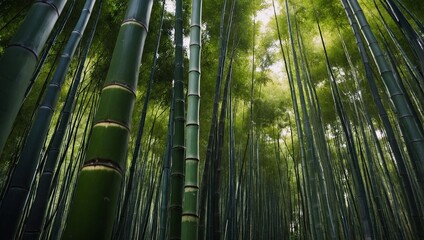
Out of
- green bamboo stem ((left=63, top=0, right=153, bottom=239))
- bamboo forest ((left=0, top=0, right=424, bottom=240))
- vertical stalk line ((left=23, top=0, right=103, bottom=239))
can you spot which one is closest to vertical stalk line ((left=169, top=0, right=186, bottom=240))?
bamboo forest ((left=0, top=0, right=424, bottom=240))

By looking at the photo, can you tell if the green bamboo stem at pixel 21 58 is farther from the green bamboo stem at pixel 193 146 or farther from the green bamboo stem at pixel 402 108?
the green bamboo stem at pixel 402 108

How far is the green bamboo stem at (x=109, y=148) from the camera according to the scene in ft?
2.08

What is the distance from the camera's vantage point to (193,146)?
4.36 feet

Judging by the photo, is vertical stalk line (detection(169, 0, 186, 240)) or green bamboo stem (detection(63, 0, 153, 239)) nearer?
green bamboo stem (detection(63, 0, 153, 239))

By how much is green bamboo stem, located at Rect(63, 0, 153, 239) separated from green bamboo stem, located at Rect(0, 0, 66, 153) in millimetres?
193

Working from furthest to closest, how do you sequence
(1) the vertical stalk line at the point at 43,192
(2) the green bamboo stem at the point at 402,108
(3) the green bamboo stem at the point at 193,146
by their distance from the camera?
1. (1) the vertical stalk line at the point at 43,192
2. (2) the green bamboo stem at the point at 402,108
3. (3) the green bamboo stem at the point at 193,146

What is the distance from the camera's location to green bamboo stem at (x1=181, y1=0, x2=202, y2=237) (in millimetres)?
1229

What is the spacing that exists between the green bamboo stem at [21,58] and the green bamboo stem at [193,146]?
66cm

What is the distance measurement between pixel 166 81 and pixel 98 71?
1225mm

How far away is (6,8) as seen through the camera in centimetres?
428

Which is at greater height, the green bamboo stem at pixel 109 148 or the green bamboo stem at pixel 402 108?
the green bamboo stem at pixel 402 108

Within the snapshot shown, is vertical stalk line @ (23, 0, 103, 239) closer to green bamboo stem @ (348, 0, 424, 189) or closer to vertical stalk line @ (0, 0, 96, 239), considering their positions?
vertical stalk line @ (0, 0, 96, 239)

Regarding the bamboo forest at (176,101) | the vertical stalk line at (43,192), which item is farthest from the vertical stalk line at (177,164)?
the vertical stalk line at (43,192)

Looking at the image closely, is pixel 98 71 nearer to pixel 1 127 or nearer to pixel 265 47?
pixel 265 47
